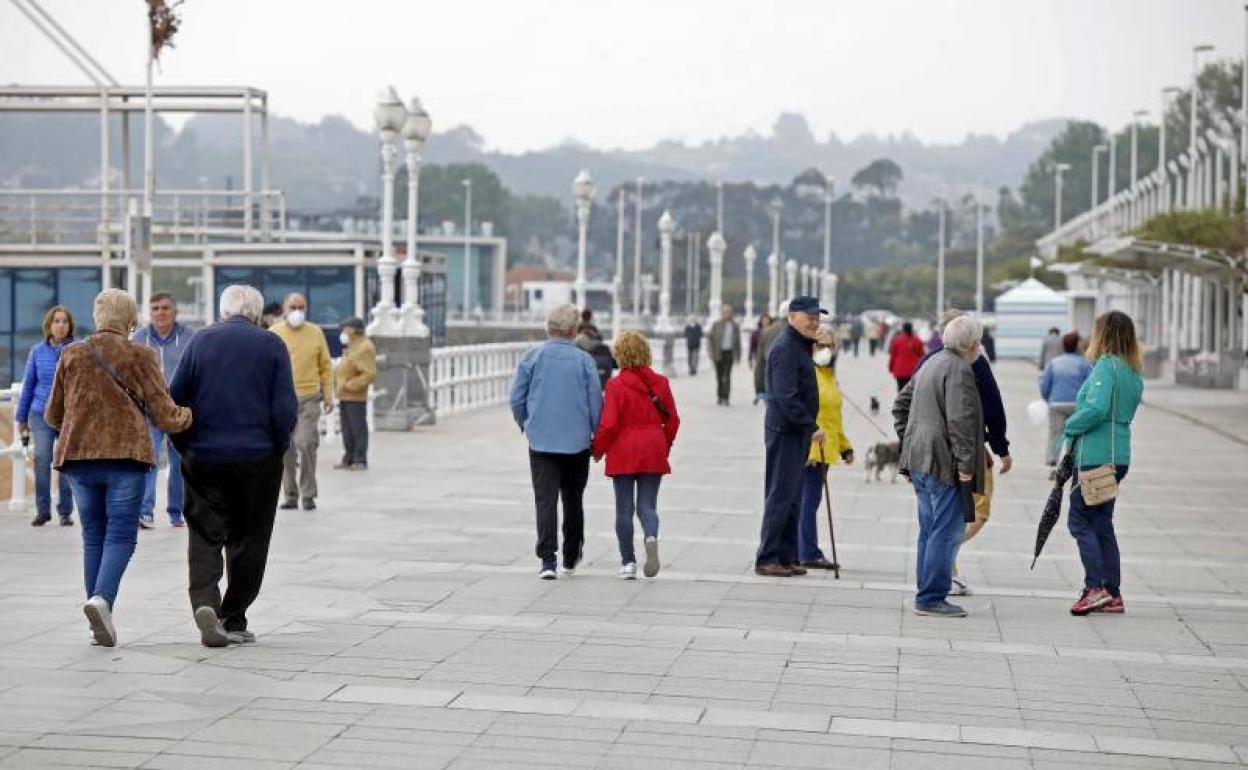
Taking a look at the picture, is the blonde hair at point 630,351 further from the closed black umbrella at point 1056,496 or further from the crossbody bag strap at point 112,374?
the crossbody bag strap at point 112,374

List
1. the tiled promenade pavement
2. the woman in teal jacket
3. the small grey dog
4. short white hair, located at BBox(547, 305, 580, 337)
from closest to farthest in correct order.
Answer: the tiled promenade pavement
the woman in teal jacket
short white hair, located at BBox(547, 305, 580, 337)
the small grey dog

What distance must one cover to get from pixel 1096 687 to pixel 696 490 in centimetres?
951

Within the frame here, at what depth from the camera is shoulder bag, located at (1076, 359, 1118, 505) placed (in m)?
10.5

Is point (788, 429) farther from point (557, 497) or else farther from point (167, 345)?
point (167, 345)

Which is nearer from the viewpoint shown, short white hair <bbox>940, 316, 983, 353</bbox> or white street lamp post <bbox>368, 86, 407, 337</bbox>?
short white hair <bbox>940, 316, 983, 353</bbox>

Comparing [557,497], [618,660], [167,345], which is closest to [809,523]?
[557,497]

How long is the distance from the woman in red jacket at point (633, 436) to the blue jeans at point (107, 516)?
3.28 metres

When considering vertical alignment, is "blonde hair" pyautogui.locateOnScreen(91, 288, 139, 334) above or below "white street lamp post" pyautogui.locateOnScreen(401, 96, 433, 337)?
below

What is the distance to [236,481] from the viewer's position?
9203 mm

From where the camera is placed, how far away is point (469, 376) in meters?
30.1

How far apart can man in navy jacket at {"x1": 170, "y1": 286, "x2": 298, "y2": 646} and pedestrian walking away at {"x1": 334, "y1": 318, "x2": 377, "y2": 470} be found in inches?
344

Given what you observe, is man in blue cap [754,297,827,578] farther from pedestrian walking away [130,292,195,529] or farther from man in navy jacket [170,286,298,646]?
pedestrian walking away [130,292,195,529]

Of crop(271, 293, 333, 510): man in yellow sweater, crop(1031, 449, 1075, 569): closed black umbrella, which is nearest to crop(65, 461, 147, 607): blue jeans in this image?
crop(1031, 449, 1075, 569): closed black umbrella

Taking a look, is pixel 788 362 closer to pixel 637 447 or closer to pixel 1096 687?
pixel 637 447
